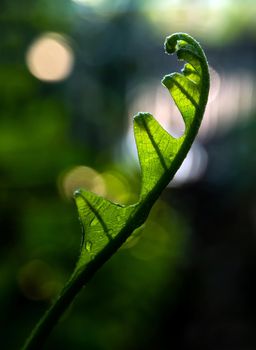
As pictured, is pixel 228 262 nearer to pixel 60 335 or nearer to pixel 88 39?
pixel 88 39

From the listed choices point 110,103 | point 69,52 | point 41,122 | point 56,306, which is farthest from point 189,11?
point 56,306

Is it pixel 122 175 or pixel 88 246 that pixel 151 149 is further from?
pixel 122 175

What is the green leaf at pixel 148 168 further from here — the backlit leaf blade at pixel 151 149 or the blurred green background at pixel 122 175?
the blurred green background at pixel 122 175

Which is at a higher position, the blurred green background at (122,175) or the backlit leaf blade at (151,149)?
the backlit leaf blade at (151,149)

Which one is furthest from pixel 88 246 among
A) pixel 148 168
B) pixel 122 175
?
pixel 122 175

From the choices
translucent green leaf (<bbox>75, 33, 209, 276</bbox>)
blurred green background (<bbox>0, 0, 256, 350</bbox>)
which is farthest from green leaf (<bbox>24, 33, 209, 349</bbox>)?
blurred green background (<bbox>0, 0, 256, 350</bbox>)

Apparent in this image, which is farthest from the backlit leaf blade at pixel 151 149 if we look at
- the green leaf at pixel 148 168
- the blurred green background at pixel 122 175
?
the blurred green background at pixel 122 175
